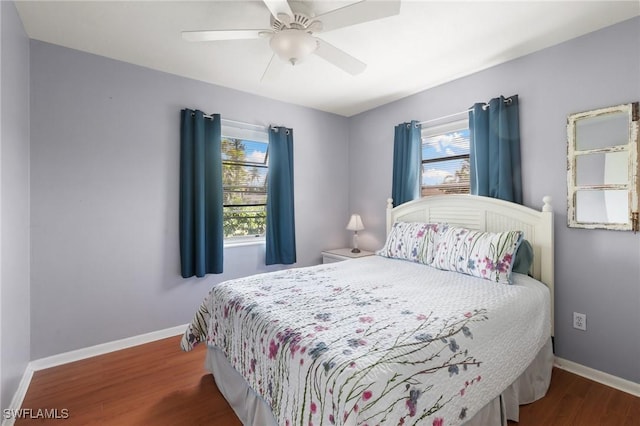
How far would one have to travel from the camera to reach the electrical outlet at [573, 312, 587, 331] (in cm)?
222

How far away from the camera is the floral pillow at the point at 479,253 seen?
211 cm

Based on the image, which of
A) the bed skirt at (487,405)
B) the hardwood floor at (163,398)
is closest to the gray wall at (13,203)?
the hardwood floor at (163,398)

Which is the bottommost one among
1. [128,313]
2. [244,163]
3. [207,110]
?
[128,313]

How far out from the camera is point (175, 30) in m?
2.19

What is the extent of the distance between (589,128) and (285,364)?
2583 millimetres

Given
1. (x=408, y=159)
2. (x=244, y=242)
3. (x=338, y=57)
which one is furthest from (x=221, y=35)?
(x=408, y=159)

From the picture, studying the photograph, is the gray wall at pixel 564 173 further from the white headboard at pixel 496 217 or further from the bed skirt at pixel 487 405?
the bed skirt at pixel 487 405

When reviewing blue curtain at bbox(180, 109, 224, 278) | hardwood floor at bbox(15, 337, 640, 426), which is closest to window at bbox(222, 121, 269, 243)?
blue curtain at bbox(180, 109, 224, 278)

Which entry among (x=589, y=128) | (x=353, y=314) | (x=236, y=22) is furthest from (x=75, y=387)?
(x=589, y=128)

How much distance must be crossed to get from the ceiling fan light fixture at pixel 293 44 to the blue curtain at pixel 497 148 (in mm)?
1694

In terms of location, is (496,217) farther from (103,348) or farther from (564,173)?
(103,348)

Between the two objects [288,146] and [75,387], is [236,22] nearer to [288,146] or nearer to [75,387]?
[288,146]

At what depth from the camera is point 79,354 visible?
2475 millimetres

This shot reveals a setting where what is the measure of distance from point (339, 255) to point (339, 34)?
2339 millimetres
